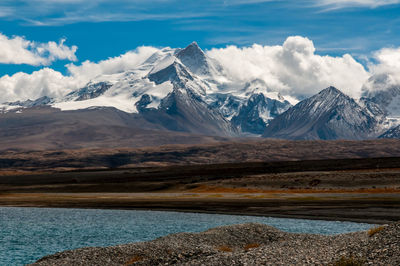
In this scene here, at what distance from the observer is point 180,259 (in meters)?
39.0

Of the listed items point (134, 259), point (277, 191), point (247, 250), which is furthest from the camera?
point (277, 191)

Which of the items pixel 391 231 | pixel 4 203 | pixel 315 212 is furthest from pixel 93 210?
pixel 391 231

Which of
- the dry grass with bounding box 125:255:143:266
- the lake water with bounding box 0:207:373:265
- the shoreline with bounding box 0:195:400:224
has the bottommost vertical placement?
the lake water with bounding box 0:207:373:265

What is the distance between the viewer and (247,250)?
3928 cm

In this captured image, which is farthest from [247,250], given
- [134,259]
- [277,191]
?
[277,191]

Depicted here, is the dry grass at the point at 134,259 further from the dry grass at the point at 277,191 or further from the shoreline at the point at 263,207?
the dry grass at the point at 277,191

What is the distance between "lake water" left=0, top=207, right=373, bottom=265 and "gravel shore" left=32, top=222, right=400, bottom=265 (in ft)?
31.4

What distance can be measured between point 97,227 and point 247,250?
113 feet

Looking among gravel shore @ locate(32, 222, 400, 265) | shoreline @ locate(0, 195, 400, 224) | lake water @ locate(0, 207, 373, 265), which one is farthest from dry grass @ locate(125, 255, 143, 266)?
shoreline @ locate(0, 195, 400, 224)

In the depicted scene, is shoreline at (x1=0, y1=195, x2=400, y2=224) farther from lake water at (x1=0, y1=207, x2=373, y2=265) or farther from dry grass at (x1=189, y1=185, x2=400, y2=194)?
dry grass at (x1=189, y1=185, x2=400, y2=194)

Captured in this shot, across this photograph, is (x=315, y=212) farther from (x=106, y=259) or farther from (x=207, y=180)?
(x=207, y=180)

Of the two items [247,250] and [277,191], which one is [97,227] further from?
[277,191]

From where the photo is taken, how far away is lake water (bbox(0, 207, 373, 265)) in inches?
2142

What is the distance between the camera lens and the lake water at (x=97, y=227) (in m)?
54.4
